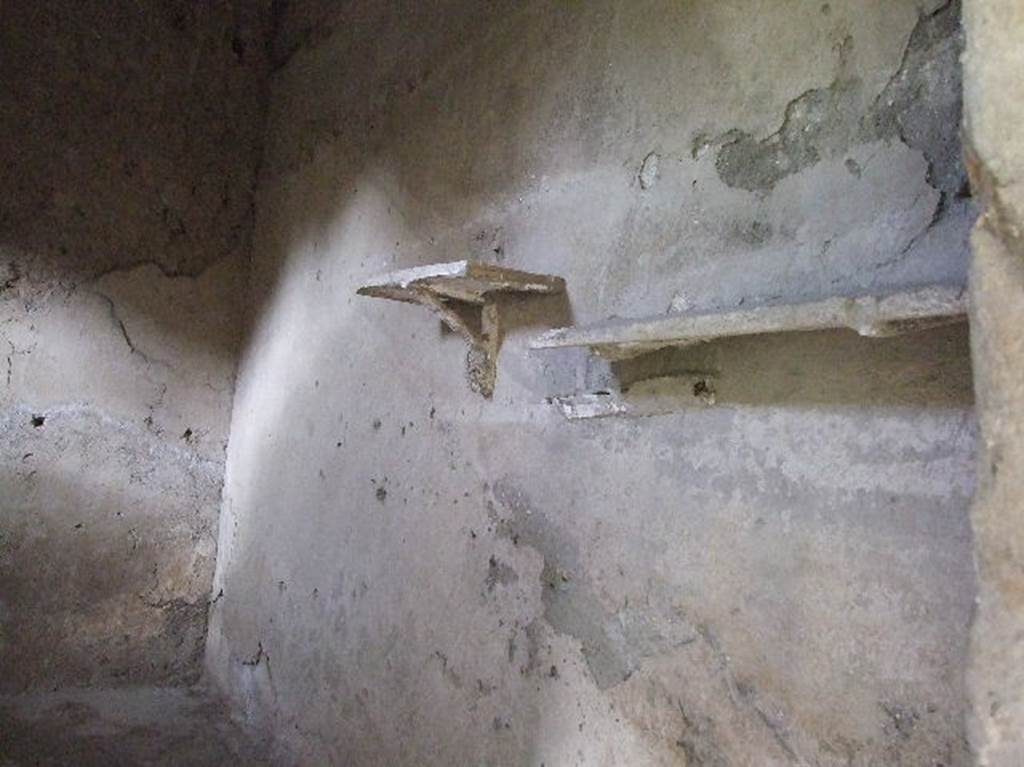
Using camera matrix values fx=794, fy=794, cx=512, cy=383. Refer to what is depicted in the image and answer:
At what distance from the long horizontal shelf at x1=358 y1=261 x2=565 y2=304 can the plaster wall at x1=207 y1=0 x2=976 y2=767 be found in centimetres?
8

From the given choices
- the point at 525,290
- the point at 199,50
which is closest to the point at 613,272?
the point at 525,290

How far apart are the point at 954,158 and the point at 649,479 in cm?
72

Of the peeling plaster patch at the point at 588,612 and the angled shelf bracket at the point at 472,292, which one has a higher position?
the angled shelf bracket at the point at 472,292

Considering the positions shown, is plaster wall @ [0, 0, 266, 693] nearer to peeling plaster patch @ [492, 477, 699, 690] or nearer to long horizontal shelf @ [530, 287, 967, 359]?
peeling plaster patch @ [492, 477, 699, 690]

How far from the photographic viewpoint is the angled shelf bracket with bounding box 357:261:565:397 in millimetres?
1635

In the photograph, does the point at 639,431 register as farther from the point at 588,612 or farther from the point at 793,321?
the point at 793,321

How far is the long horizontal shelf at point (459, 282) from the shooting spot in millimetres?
1599

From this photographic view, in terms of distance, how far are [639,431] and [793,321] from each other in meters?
0.49

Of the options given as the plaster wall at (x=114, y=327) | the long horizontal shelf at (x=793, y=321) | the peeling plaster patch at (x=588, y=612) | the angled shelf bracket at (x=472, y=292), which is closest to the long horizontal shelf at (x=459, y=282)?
the angled shelf bracket at (x=472, y=292)

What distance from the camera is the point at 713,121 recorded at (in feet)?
4.85

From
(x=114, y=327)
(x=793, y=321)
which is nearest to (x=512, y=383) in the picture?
(x=793, y=321)

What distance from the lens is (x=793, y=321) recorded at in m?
1.08

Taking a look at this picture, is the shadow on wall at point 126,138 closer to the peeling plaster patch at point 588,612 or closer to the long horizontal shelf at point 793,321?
the peeling plaster patch at point 588,612

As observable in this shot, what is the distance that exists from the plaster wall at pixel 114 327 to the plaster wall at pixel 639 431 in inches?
28.9
